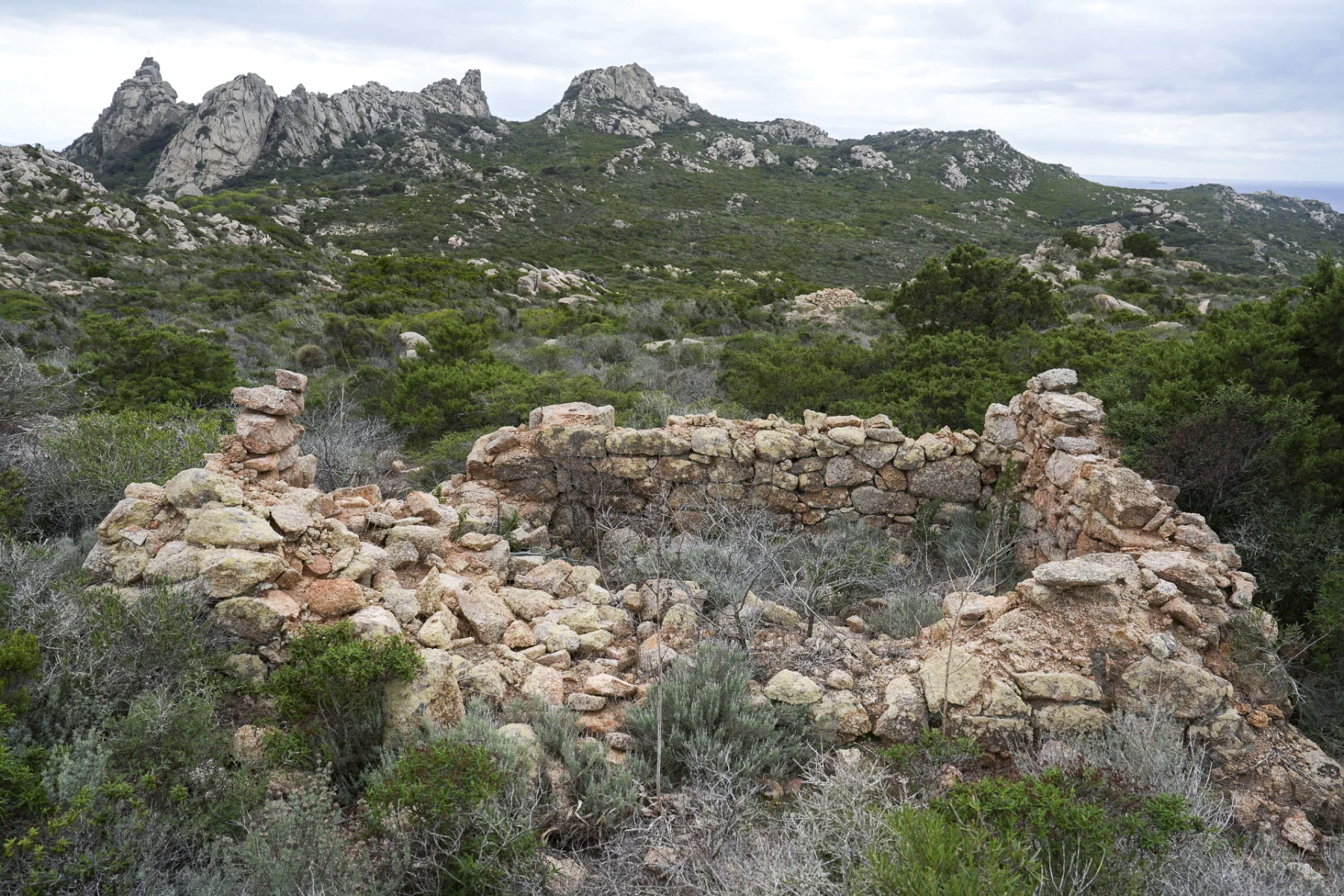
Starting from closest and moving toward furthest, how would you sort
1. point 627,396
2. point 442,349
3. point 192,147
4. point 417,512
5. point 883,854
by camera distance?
point 883,854 → point 417,512 → point 627,396 → point 442,349 → point 192,147

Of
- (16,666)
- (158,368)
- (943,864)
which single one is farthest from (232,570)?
(158,368)

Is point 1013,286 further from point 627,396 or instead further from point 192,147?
point 192,147

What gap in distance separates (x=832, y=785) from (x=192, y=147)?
67.0 metres

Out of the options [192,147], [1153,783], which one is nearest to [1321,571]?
[1153,783]

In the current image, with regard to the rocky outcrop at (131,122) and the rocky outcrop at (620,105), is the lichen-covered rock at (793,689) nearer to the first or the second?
the rocky outcrop at (620,105)

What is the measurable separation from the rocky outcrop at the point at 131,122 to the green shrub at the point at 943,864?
7706cm

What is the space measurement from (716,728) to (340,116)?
6999 cm

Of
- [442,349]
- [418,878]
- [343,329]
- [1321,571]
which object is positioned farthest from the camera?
[343,329]

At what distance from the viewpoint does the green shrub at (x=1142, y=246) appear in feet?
87.7

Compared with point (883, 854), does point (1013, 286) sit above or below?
above

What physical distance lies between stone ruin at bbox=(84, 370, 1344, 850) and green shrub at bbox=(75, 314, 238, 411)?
4933 millimetres

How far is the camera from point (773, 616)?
4820mm

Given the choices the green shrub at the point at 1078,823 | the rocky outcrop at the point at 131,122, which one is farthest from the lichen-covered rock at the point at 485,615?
the rocky outcrop at the point at 131,122

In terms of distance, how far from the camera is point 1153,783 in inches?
118
